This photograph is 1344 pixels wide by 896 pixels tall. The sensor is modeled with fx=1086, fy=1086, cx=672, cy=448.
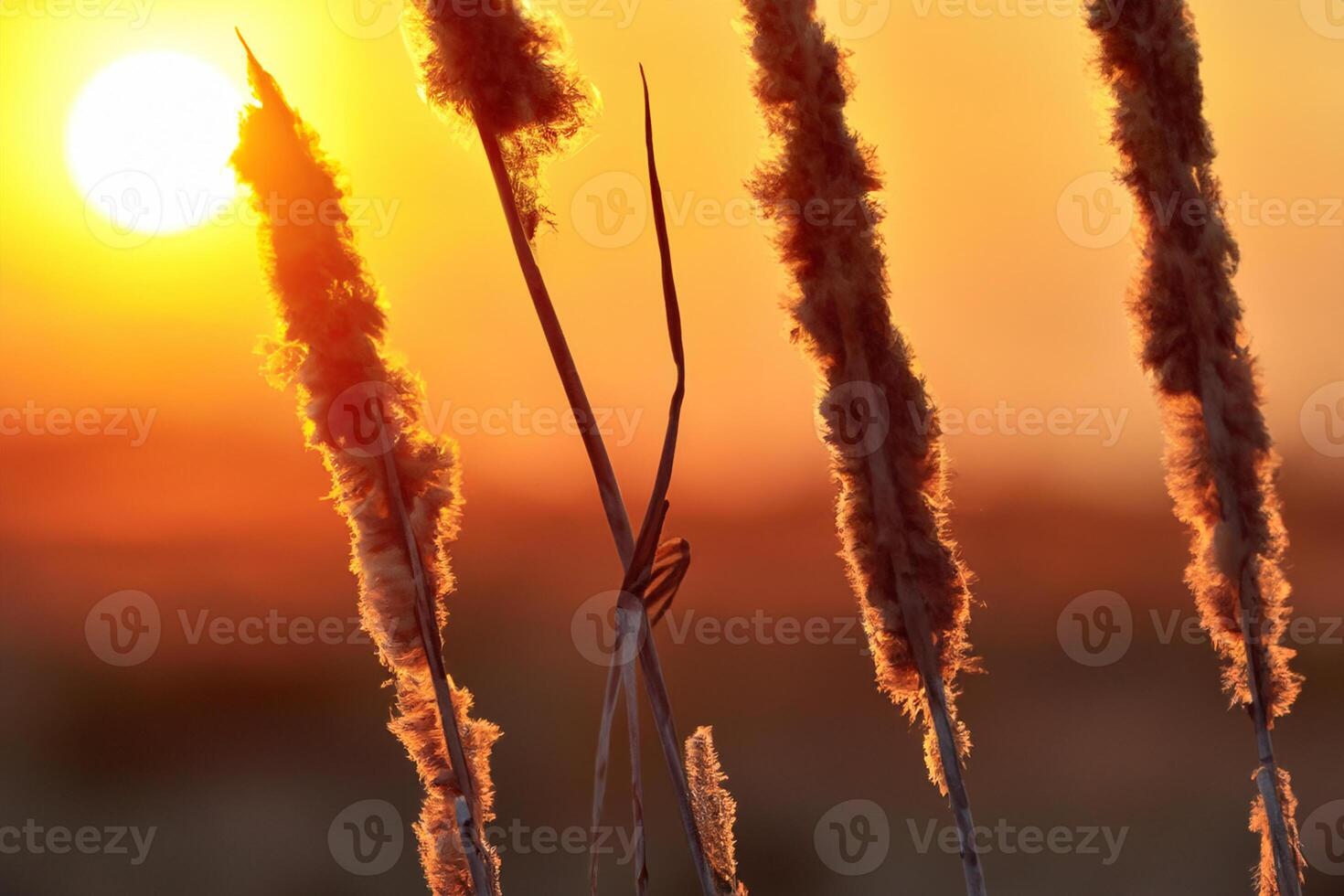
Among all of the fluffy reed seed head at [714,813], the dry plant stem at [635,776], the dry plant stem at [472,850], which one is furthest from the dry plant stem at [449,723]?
the fluffy reed seed head at [714,813]

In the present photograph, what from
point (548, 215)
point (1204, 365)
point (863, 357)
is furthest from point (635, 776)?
point (1204, 365)

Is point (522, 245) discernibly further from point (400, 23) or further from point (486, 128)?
point (400, 23)

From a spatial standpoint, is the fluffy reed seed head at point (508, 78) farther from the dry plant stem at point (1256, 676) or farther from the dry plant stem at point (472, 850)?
the dry plant stem at point (1256, 676)

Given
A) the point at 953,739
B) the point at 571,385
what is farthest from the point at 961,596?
the point at 571,385

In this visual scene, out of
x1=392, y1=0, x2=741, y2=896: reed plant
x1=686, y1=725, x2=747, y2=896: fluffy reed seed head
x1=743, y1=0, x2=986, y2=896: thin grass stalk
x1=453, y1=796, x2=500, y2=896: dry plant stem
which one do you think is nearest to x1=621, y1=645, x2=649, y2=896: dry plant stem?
x1=392, y1=0, x2=741, y2=896: reed plant

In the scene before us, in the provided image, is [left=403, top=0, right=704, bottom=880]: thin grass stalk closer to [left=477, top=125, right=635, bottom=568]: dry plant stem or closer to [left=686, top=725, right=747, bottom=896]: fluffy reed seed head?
[left=477, top=125, right=635, bottom=568]: dry plant stem

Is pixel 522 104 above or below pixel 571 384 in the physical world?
above

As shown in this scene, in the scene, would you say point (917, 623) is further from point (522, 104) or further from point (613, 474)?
point (522, 104)
